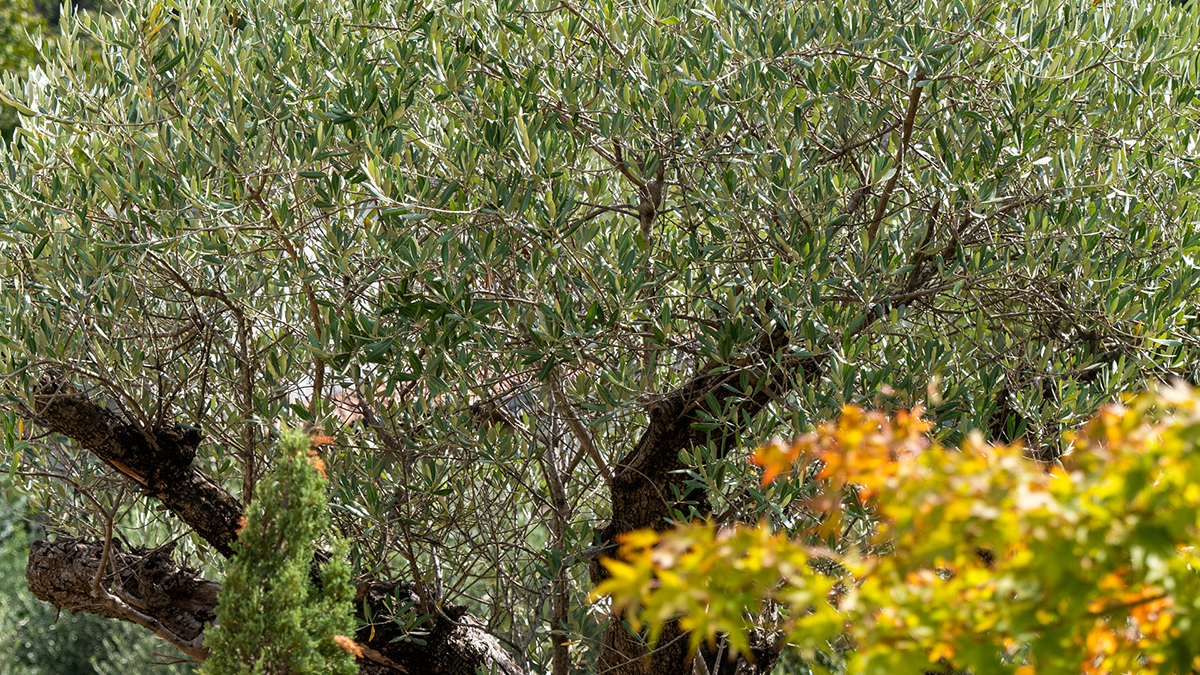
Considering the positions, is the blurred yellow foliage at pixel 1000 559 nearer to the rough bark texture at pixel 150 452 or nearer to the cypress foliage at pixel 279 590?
the cypress foliage at pixel 279 590

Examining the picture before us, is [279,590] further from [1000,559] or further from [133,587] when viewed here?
[133,587]

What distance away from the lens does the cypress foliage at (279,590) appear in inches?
119

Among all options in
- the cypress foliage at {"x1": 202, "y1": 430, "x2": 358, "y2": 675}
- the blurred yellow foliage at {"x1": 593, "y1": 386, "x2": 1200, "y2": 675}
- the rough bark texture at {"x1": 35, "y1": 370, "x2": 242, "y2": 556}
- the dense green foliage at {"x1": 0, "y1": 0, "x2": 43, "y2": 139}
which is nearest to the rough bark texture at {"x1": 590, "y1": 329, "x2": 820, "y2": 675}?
the cypress foliage at {"x1": 202, "y1": 430, "x2": 358, "y2": 675}

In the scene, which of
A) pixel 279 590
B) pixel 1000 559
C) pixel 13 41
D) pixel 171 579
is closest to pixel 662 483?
pixel 279 590

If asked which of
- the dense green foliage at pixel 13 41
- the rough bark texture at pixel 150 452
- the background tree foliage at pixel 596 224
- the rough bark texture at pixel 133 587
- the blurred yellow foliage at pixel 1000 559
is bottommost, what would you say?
the blurred yellow foliage at pixel 1000 559

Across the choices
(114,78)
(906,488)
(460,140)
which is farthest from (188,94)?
(906,488)

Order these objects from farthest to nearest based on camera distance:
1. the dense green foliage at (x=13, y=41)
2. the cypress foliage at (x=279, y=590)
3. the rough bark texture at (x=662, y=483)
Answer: the dense green foliage at (x=13, y=41), the rough bark texture at (x=662, y=483), the cypress foliage at (x=279, y=590)

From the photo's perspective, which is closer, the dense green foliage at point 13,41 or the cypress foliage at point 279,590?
the cypress foliage at point 279,590

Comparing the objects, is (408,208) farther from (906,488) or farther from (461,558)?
(461,558)

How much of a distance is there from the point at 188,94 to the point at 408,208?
1542mm

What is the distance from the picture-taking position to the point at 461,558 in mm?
5195

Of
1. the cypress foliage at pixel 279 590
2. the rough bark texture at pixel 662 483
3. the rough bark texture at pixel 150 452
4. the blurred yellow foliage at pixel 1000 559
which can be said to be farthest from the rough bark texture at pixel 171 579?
the blurred yellow foliage at pixel 1000 559

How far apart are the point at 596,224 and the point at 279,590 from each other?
1.70 metres

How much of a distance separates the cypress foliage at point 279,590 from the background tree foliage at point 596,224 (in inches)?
22.7
